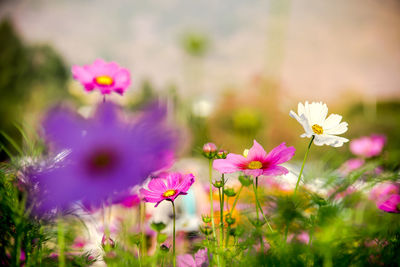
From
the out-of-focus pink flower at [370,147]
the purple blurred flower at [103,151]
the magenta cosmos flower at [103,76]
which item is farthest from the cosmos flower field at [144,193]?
the out-of-focus pink flower at [370,147]

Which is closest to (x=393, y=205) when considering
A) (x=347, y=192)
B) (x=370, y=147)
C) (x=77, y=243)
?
(x=347, y=192)

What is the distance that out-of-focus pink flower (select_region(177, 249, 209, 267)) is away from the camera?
0.35m

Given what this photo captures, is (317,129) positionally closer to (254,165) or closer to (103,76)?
(254,165)

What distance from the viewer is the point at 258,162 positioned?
38 cm

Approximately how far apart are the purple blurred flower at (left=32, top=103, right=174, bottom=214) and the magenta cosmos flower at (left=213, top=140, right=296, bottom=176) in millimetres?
103

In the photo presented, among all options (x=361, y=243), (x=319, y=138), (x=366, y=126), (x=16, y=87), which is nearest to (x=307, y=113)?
(x=319, y=138)

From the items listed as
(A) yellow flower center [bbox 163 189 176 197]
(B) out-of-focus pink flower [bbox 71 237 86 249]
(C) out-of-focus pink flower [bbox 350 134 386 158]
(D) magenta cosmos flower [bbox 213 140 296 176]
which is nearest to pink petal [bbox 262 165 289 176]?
(D) magenta cosmos flower [bbox 213 140 296 176]

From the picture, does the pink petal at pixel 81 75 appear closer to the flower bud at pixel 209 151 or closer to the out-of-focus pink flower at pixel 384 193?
the flower bud at pixel 209 151

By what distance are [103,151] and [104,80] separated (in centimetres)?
33

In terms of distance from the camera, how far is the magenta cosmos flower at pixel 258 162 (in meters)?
0.33

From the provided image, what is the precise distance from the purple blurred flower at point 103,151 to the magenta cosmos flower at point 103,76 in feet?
0.90

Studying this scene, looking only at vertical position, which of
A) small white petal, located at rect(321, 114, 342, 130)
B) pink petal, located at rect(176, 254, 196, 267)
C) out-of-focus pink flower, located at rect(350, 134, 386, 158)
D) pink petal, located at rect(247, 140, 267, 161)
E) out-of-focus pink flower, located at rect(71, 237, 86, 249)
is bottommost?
pink petal, located at rect(176, 254, 196, 267)

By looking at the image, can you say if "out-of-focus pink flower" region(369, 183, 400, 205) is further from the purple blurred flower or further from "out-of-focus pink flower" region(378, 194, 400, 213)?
the purple blurred flower

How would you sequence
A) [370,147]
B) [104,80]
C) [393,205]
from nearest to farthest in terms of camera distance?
[393,205]
[104,80]
[370,147]
